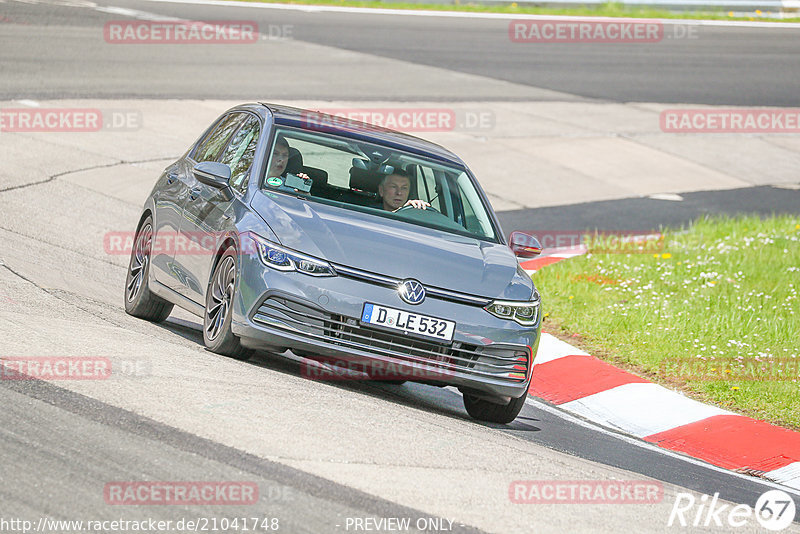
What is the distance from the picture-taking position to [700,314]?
11.1 meters

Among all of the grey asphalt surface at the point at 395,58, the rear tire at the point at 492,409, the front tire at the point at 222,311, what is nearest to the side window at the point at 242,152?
the front tire at the point at 222,311

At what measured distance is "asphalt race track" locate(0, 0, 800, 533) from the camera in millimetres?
5406

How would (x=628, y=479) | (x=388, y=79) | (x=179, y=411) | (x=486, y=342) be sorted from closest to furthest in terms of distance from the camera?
(x=179, y=411) < (x=628, y=479) < (x=486, y=342) < (x=388, y=79)

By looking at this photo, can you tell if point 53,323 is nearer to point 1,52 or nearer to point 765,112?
point 1,52

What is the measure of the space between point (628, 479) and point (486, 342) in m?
1.33

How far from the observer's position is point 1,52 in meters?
21.2

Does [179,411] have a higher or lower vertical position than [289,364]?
higher

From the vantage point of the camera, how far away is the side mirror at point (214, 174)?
26.8ft

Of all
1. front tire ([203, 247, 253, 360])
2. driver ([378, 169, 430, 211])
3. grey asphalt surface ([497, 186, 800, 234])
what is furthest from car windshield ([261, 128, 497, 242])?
grey asphalt surface ([497, 186, 800, 234])

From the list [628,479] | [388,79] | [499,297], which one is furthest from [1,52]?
[628,479]

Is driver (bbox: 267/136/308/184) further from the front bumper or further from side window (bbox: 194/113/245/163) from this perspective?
the front bumper

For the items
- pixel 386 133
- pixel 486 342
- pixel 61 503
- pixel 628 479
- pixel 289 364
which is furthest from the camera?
pixel 386 133

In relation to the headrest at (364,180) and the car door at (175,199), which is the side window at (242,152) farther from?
the headrest at (364,180)

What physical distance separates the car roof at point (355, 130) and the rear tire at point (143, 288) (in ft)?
4.66
